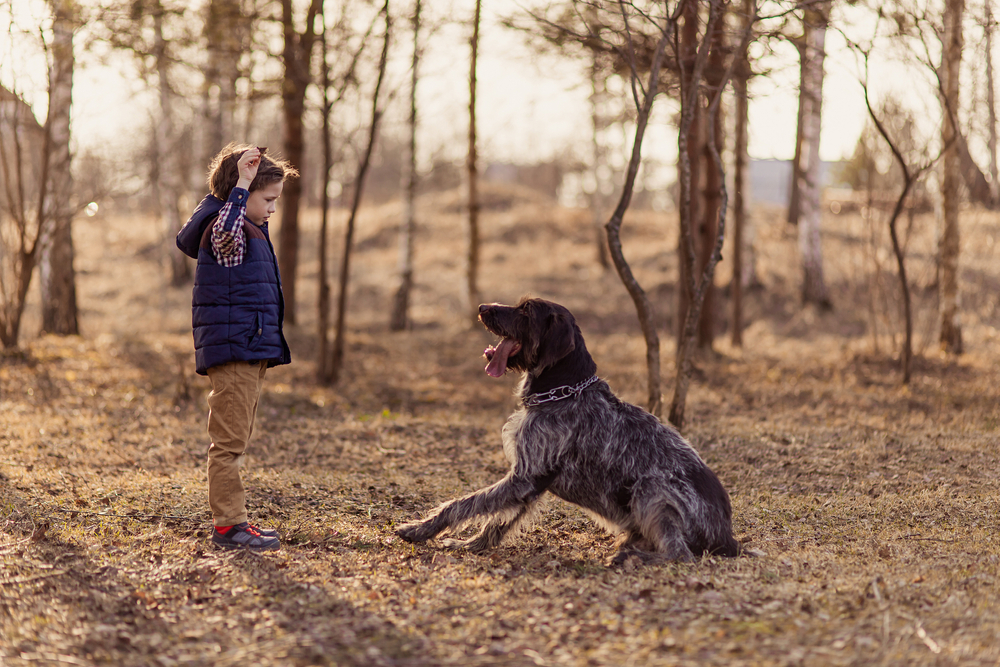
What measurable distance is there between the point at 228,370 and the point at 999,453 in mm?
6829

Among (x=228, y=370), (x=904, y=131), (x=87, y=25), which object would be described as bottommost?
(x=228, y=370)

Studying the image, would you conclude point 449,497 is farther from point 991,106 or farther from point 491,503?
point 991,106

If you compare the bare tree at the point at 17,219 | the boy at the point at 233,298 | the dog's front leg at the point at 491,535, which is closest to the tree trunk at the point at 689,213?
the dog's front leg at the point at 491,535

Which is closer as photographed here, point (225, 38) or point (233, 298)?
point (233, 298)

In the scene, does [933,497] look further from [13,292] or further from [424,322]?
[424,322]

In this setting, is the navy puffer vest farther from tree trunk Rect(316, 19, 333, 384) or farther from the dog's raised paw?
tree trunk Rect(316, 19, 333, 384)

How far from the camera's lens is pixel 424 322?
19.4 metres

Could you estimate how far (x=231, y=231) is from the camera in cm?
438

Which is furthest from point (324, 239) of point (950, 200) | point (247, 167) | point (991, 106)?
point (991, 106)

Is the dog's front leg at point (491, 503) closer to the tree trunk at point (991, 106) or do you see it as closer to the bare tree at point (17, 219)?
the tree trunk at point (991, 106)

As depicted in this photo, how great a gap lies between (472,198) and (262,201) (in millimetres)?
12978

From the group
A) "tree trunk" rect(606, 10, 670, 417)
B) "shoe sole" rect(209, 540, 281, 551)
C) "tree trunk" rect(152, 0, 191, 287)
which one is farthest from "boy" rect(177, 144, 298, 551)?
"tree trunk" rect(152, 0, 191, 287)

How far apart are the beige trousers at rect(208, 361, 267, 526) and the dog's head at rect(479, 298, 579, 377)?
139 centimetres

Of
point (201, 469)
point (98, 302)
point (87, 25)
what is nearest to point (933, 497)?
point (201, 469)
